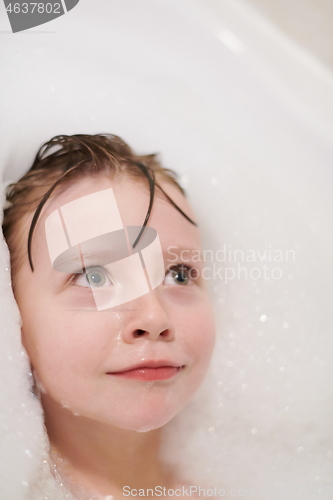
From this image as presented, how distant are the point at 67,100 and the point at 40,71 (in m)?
0.08

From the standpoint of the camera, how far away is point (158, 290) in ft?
2.37

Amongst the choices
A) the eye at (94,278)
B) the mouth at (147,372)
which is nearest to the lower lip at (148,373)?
the mouth at (147,372)

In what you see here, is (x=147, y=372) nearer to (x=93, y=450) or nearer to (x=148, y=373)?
(x=148, y=373)

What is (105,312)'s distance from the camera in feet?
2.22

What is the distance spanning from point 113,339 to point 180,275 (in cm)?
19

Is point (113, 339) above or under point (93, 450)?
above

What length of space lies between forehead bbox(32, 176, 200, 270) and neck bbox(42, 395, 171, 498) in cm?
Result: 28

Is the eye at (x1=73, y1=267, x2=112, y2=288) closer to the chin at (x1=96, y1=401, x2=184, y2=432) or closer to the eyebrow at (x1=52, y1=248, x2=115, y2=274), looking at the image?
the eyebrow at (x1=52, y1=248, x2=115, y2=274)

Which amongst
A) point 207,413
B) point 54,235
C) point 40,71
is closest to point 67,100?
point 40,71

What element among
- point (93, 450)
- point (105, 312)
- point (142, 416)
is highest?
point (105, 312)

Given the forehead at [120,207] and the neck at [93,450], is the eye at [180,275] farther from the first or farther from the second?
the neck at [93,450]

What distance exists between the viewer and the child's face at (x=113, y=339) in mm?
661

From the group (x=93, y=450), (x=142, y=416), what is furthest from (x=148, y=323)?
(x=93, y=450)

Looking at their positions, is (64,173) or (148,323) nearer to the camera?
(148,323)
